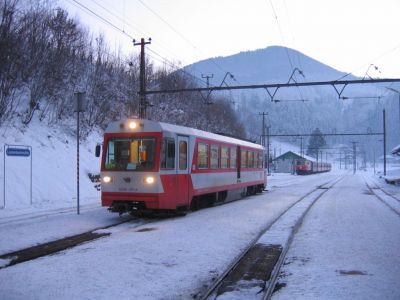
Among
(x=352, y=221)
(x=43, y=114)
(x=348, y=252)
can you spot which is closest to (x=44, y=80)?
(x=43, y=114)

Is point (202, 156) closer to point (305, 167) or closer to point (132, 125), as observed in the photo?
point (132, 125)

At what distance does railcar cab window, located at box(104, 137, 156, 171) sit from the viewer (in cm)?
1443

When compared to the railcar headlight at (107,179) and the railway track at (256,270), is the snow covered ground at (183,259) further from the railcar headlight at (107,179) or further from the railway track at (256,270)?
the railcar headlight at (107,179)

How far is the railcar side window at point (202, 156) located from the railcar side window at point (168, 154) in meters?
2.01

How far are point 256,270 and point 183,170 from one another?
7.69 metres

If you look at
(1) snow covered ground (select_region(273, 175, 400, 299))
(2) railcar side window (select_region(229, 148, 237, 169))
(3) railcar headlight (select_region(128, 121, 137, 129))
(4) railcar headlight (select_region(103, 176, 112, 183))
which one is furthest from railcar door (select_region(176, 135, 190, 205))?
(2) railcar side window (select_region(229, 148, 237, 169))

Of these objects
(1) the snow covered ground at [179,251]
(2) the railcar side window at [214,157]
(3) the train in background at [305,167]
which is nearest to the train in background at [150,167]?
(1) the snow covered ground at [179,251]

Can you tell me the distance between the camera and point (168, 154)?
14.9 metres

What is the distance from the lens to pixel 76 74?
110 ft

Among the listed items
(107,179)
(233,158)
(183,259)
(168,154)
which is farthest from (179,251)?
(233,158)

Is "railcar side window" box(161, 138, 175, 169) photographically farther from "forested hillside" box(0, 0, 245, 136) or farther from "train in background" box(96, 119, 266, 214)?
"forested hillside" box(0, 0, 245, 136)

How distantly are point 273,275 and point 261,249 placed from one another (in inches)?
91.5

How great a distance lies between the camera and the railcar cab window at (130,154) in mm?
14430

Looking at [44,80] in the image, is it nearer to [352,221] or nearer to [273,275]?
[352,221]
